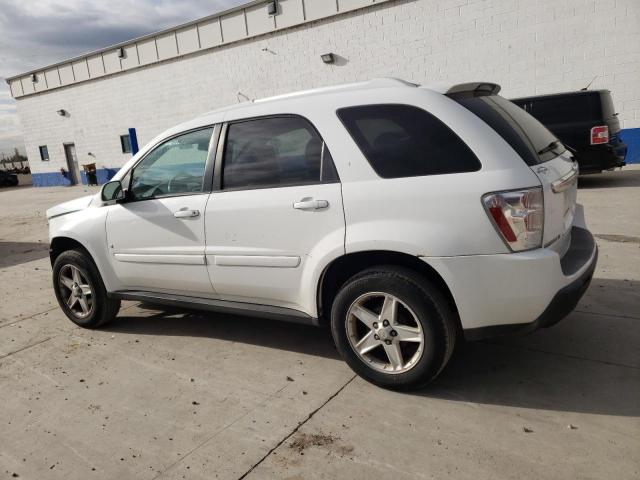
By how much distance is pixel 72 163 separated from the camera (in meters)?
26.8

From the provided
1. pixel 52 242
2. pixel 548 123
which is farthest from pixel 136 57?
pixel 52 242

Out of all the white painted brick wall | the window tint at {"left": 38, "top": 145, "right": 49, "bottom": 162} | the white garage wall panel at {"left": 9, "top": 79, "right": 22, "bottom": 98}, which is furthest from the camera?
the white garage wall panel at {"left": 9, "top": 79, "right": 22, "bottom": 98}

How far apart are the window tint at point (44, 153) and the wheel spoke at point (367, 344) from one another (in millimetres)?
29624

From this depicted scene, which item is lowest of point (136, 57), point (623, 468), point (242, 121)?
point (623, 468)

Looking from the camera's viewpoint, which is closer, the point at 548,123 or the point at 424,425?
the point at 424,425

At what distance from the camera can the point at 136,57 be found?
2178cm

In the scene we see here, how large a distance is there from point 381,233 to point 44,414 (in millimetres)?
2336

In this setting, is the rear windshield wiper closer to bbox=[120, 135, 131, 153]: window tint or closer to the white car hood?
the white car hood

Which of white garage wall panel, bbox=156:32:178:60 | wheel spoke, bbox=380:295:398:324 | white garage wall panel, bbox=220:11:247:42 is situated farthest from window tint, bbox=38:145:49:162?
wheel spoke, bbox=380:295:398:324

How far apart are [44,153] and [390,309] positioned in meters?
30.1

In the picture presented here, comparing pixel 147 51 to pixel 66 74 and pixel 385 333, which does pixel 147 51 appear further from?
pixel 385 333

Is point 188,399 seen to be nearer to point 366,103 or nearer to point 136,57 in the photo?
point 366,103

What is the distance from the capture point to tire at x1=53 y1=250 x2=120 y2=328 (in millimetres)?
4262

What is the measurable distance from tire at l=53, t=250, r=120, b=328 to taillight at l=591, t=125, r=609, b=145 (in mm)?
9065
